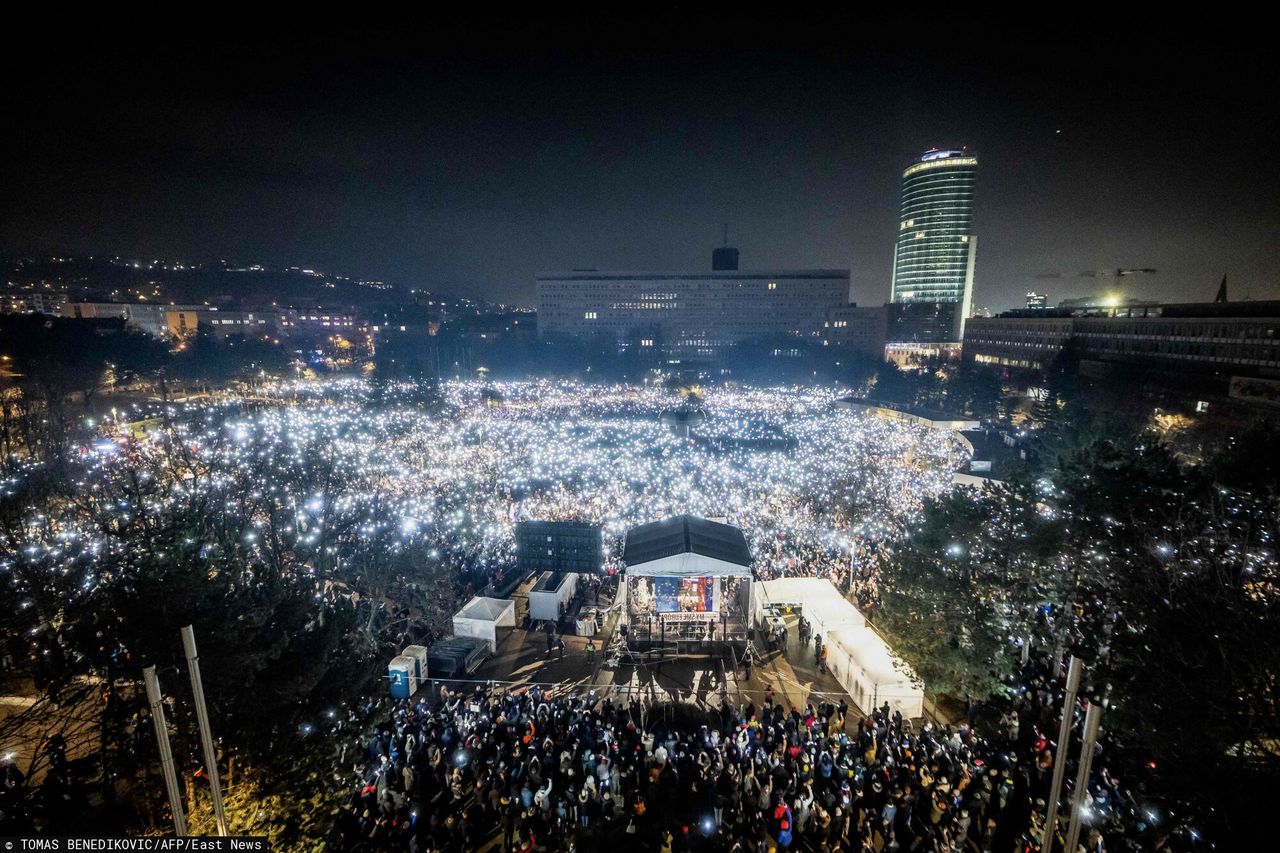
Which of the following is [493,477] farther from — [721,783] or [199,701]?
[199,701]

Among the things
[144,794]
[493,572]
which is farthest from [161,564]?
[493,572]

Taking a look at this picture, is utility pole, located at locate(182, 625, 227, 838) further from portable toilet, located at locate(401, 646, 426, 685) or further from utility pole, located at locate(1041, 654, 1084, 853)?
utility pole, located at locate(1041, 654, 1084, 853)

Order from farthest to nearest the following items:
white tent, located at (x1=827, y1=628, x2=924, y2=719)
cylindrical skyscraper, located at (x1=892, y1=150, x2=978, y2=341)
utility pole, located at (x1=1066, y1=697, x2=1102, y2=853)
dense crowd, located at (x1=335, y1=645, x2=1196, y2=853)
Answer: cylindrical skyscraper, located at (x1=892, y1=150, x2=978, y2=341)
white tent, located at (x1=827, y1=628, x2=924, y2=719)
dense crowd, located at (x1=335, y1=645, x2=1196, y2=853)
utility pole, located at (x1=1066, y1=697, x2=1102, y2=853)

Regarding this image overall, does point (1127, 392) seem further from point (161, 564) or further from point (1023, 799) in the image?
point (161, 564)

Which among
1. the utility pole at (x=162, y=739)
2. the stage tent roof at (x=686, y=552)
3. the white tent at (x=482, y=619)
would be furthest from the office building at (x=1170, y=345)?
the utility pole at (x=162, y=739)

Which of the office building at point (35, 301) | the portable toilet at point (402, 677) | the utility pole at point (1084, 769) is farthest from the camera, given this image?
the office building at point (35, 301)

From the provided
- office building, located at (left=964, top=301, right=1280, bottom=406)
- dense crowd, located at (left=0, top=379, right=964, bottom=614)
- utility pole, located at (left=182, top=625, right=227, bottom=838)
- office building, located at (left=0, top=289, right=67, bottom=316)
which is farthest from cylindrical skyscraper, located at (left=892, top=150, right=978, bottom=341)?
office building, located at (left=0, top=289, right=67, bottom=316)

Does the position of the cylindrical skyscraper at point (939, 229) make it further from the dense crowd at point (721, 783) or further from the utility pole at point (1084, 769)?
the utility pole at point (1084, 769)
